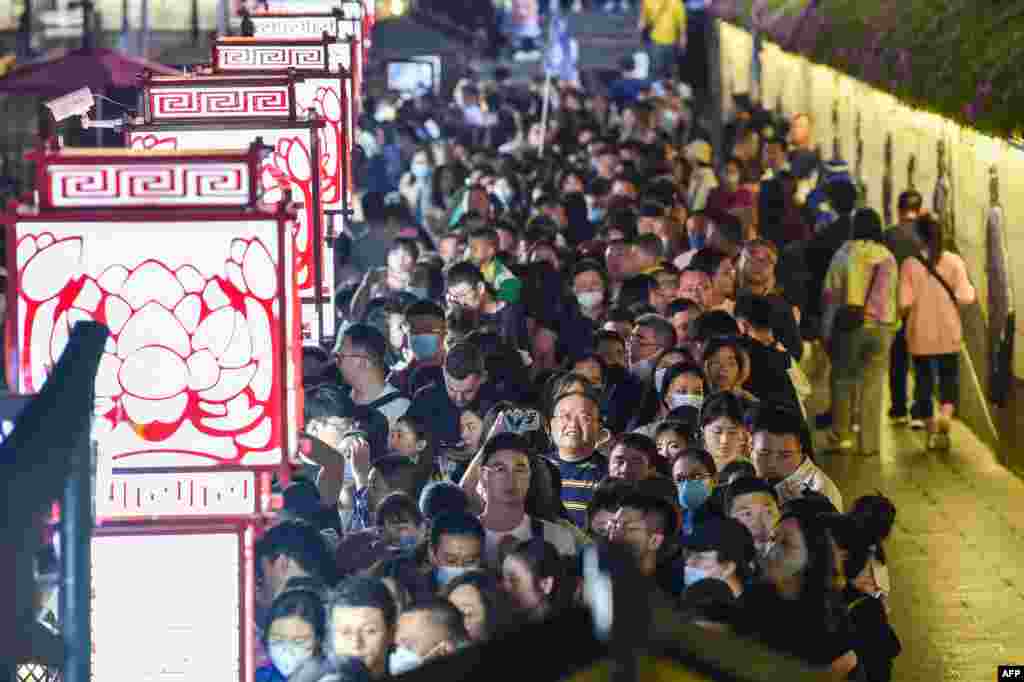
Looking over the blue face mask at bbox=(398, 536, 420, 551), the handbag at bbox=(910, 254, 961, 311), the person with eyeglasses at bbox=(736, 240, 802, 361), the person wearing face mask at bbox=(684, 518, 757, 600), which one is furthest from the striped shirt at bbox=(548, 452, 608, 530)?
the handbag at bbox=(910, 254, 961, 311)

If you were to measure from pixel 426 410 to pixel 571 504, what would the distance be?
4.86ft

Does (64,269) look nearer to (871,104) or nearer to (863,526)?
(863,526)

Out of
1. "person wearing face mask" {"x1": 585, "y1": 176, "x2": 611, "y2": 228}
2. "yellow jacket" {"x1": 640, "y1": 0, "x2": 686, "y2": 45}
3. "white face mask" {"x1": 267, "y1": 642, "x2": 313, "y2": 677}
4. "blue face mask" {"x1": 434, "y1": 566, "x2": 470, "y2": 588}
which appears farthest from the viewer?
"yellow jacket" {"x1": 640, "y1": 0, "x2": 686, "y2": 45}

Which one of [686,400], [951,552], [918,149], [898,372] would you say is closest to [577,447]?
[686,400]

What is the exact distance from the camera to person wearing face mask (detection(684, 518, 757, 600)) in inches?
314

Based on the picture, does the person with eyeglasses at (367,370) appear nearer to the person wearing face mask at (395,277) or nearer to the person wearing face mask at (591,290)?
the person wearing face mask at (591,290)

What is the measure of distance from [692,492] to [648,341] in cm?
273

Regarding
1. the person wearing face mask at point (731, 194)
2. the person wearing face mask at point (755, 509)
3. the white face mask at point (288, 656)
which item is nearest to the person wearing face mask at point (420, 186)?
the person wearing face mask at point (731, 194)

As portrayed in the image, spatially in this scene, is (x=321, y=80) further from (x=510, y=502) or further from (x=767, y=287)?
(x=510, y=502)

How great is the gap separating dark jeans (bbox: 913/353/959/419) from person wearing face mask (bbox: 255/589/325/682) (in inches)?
409

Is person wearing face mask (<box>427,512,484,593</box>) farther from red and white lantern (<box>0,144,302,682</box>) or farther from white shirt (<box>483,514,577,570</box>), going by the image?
red and white lantern (<box>0,144,302,682</box>)

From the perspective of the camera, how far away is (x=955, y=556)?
1412 cm

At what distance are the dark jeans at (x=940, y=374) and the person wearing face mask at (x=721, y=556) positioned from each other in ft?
30.4

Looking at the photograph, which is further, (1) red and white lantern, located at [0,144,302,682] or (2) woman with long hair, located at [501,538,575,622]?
(2) woman with long hair, located at [501,538,575,622]
